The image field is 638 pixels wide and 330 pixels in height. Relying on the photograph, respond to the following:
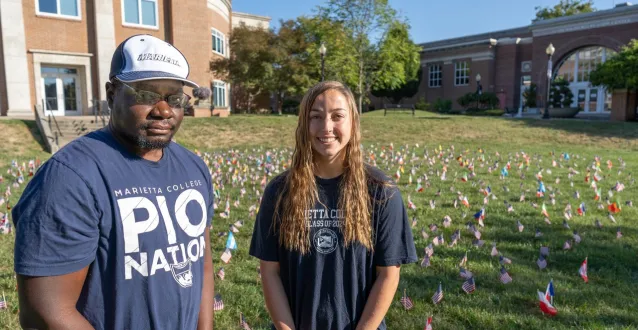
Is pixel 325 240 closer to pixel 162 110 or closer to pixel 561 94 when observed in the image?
pixel 162 110

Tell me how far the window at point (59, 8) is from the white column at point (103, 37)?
44.4 inches

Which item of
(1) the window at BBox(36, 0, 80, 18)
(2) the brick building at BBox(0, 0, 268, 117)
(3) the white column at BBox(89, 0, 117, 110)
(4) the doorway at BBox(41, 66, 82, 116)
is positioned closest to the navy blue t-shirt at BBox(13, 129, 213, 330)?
(2) the brick building at BBox(0, 0, 268, 117)

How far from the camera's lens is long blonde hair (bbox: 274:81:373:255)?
2.18 metres

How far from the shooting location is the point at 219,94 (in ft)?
111

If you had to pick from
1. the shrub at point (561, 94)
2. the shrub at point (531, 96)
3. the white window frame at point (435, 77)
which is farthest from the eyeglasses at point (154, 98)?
the white window frame at point (435, 77)

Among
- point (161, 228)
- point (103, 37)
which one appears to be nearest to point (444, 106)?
point (103, 37)

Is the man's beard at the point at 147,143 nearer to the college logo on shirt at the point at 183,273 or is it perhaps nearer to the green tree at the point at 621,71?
the college logo on shirt at the point at 183,273

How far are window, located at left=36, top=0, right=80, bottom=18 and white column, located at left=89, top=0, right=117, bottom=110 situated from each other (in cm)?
113

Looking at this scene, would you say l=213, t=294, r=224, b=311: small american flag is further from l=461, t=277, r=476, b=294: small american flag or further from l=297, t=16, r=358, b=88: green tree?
l=297, t=16, r=358, b=88: green tree

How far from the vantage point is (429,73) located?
2160 inches

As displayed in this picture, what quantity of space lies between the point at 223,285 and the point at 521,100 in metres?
47.1

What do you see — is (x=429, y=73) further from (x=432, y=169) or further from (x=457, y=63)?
(x=432, y=169)

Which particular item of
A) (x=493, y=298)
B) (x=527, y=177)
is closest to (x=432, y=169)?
(x=527, y=177)

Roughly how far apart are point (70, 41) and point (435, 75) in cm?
4173
